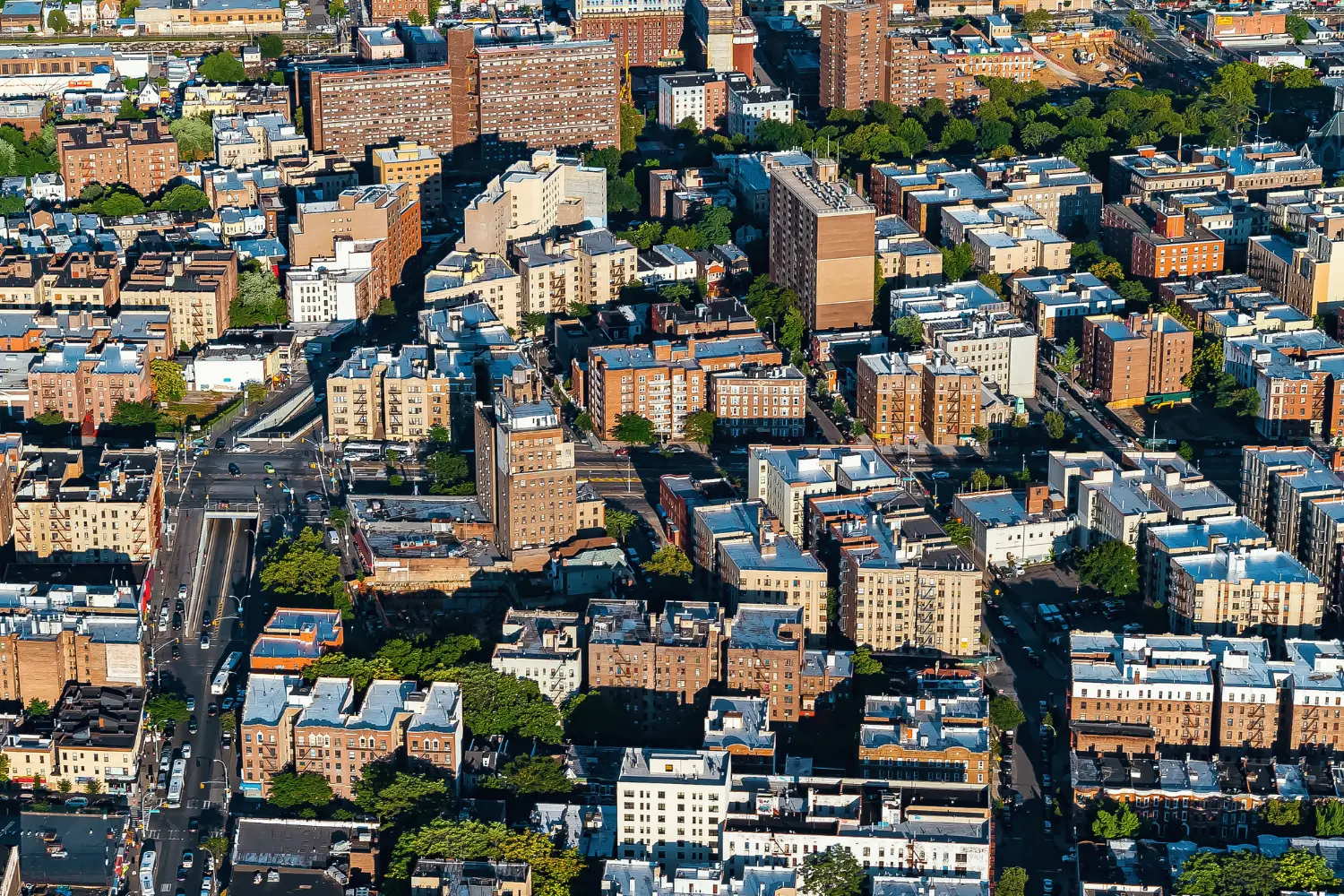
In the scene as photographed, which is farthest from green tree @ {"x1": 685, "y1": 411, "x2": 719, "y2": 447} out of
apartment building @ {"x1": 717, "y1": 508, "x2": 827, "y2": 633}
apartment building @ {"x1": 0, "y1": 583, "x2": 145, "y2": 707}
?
apartment building @ {"x1": 0, "y1": 583, "x2": 145, "y2": 707}

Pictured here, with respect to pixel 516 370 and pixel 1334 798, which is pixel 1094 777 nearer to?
pixel 1334 798

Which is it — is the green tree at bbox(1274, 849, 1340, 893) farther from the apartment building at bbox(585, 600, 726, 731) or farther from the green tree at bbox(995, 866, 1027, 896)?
the apartment building at bbox(585, 600, 726, 731)

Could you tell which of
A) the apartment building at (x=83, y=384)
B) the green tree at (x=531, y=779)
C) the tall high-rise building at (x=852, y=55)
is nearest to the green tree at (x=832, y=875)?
the green tree at (x=531, y=779)

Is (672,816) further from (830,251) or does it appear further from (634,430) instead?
(830,251)

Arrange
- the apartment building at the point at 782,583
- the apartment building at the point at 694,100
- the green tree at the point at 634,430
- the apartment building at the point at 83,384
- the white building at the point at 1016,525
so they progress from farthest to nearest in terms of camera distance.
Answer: the apartment building at the point at 694,100 < the apartment building at the point at 83,384 < the green tree at the point at 634,430 < the white building at the point at 1016,525 < the apartment building at the point at 782,583

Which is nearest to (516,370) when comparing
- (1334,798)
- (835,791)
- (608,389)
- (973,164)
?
(608,389)

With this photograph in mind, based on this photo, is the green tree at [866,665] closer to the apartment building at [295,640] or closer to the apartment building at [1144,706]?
the apartment building at [1144,706]
